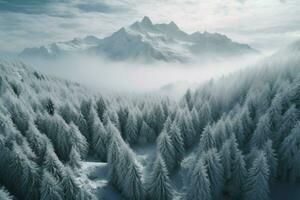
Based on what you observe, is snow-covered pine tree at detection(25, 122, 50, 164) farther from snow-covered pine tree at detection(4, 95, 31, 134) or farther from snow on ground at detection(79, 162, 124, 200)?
snow-covered pine tree at detection(4, 95, 31, 134)

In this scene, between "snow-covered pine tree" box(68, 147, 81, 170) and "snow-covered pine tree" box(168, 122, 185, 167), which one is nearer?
"snow-covered pine tree" box(68, 147, 81, 170)

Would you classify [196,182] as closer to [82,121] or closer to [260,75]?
[82,121]

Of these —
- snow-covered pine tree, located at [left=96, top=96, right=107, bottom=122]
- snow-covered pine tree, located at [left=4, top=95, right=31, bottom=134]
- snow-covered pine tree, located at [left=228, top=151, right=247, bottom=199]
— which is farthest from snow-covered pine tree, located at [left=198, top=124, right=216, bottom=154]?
snow-covered pine tree, located at [left=96, top=96, right=107, bottom=122]

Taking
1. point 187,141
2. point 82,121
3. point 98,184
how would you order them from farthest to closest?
point 82,121 → point 187,141 → point 98,184

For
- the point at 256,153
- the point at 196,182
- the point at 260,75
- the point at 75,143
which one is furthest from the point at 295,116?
the point at 75,143

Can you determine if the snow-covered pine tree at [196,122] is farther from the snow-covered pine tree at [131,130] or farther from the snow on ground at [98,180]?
the snow on ground at [98,180]

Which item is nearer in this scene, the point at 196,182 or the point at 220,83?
the point at 196,182

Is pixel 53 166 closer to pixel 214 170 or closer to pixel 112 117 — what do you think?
pixel 214 170

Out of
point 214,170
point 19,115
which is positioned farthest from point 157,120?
point 19,115
